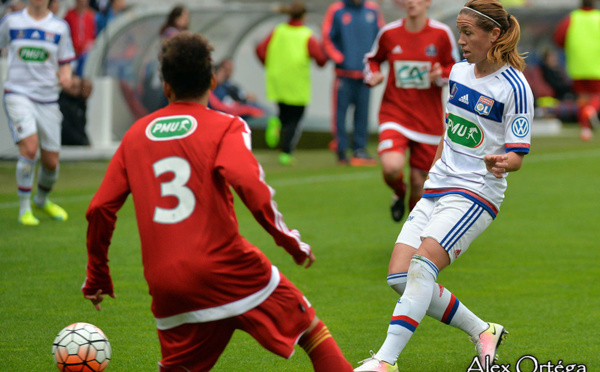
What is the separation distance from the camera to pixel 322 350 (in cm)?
362

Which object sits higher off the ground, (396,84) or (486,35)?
(486,35)

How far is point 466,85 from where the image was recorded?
181 inches

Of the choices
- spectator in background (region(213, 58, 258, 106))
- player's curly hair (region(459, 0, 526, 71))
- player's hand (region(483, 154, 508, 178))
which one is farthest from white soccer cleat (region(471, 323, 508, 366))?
spectator in background (region(213, 58, 258, 106))

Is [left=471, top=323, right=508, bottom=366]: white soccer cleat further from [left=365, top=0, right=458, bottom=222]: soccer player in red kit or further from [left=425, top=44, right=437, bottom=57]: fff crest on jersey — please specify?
[left=425, top=44, right=437, bottom=57]: fff crest on jersey

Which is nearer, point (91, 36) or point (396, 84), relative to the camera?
point (396, 84)

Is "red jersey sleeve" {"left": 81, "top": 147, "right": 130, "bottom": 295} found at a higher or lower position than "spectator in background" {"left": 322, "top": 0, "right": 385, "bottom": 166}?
higher

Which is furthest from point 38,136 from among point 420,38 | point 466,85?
point 466,85

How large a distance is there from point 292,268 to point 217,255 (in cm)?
383

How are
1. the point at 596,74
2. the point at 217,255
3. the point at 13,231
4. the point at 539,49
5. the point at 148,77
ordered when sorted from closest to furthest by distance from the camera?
1. the point at 217,255
2. the point at 13,231
3. the point at 148,77
4. the point at 596,74
5. the point at 539,49

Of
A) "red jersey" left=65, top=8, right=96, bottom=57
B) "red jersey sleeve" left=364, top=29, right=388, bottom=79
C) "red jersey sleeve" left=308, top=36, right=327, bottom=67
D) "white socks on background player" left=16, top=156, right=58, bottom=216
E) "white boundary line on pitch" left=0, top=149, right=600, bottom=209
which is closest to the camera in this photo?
"red jersey sleeve" left=364, top=29, right=388, bottom=79

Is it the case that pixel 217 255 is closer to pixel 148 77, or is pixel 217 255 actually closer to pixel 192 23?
pixel 148 77

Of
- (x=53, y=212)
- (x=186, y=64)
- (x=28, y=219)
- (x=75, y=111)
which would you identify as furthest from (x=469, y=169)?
(x=75, y=111)

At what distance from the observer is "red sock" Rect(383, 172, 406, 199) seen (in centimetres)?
726

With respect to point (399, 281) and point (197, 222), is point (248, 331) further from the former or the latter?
point (399, 281)
